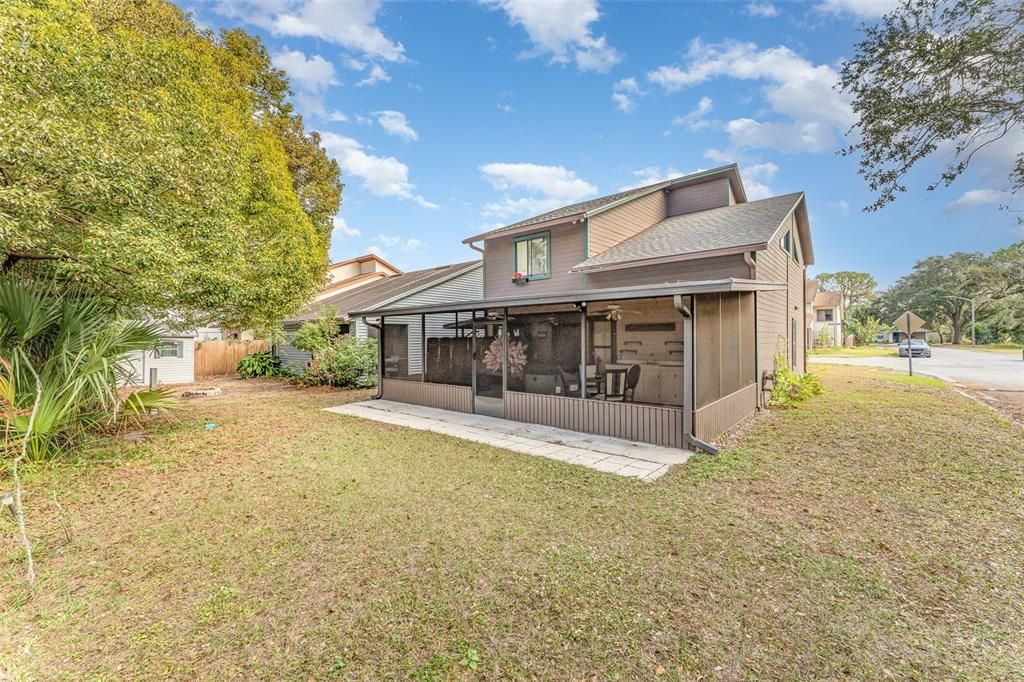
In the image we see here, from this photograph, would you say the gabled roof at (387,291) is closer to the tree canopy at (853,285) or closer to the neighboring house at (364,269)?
the neighboring house at (364,269)

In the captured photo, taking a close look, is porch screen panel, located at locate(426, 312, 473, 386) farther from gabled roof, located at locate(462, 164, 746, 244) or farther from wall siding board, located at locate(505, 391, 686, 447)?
gabled roof, located at locate(462, 164, 746, 244)

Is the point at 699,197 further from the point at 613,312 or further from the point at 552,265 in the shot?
the point at 613,312

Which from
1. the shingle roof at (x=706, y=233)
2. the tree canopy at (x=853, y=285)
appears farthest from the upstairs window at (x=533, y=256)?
the tree canopy at (x=853, y=285)

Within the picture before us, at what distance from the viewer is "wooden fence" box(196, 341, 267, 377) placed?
55.7 ft

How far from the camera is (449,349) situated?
930cm

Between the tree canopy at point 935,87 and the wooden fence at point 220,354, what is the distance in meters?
19.8

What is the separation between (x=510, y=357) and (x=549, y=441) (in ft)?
6.73

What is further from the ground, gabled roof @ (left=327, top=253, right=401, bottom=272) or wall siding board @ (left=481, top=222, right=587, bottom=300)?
gabled roof @ (left=327, top=253, right=401, bottom=272)

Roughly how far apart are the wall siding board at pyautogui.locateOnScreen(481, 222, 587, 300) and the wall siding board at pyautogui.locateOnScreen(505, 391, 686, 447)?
4.22 meters

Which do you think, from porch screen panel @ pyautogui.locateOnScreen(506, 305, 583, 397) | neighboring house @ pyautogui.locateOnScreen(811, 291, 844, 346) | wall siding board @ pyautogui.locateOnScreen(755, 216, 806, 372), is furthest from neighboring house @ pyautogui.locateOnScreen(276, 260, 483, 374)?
neighboring house @ pyautogui.locateOnScreen(811, 291, 844, 346)

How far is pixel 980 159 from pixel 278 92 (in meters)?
18.9

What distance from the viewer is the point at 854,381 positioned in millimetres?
13336

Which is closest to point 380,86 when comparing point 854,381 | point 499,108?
point 499,108

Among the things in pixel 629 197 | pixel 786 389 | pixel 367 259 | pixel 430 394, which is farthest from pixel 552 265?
pixel 367 259
